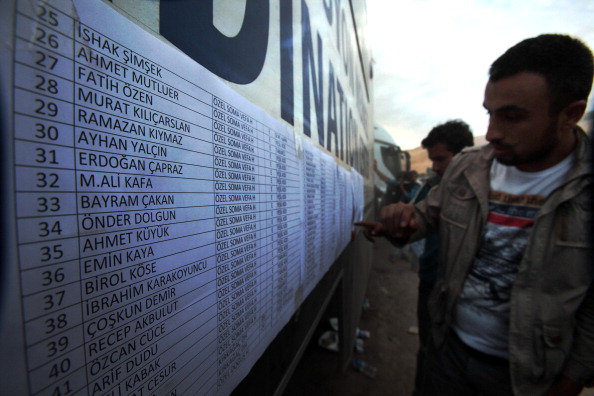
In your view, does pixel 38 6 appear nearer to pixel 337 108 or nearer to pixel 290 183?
pixel 290 183

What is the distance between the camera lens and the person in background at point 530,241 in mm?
840

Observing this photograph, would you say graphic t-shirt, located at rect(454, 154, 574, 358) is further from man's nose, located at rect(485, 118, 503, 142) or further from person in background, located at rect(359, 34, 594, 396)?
man's nose, located at rect(485, 118, 503, 142)

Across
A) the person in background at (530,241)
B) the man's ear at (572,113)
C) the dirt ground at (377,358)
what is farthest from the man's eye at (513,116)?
the dirt ground at (377,358)

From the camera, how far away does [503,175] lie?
1.05 meters

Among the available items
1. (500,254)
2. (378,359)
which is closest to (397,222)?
(500,254)

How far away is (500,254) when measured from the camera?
960 mm

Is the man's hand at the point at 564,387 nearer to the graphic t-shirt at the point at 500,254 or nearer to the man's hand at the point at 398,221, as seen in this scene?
the graphic t-shirt at the point at 500,254

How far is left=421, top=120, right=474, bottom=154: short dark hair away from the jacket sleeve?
1.23 m

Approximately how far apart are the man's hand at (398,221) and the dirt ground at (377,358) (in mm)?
1638

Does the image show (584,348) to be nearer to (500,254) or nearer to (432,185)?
(500,254)

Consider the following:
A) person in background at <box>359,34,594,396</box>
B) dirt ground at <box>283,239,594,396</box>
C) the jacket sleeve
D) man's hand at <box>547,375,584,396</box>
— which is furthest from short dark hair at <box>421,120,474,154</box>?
dirt ground at <box>283,239,594,396</box>

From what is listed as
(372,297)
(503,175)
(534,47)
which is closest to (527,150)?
(503,175)

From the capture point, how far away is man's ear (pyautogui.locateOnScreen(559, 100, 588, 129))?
2.87 ft

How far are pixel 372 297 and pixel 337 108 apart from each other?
3.50 m
